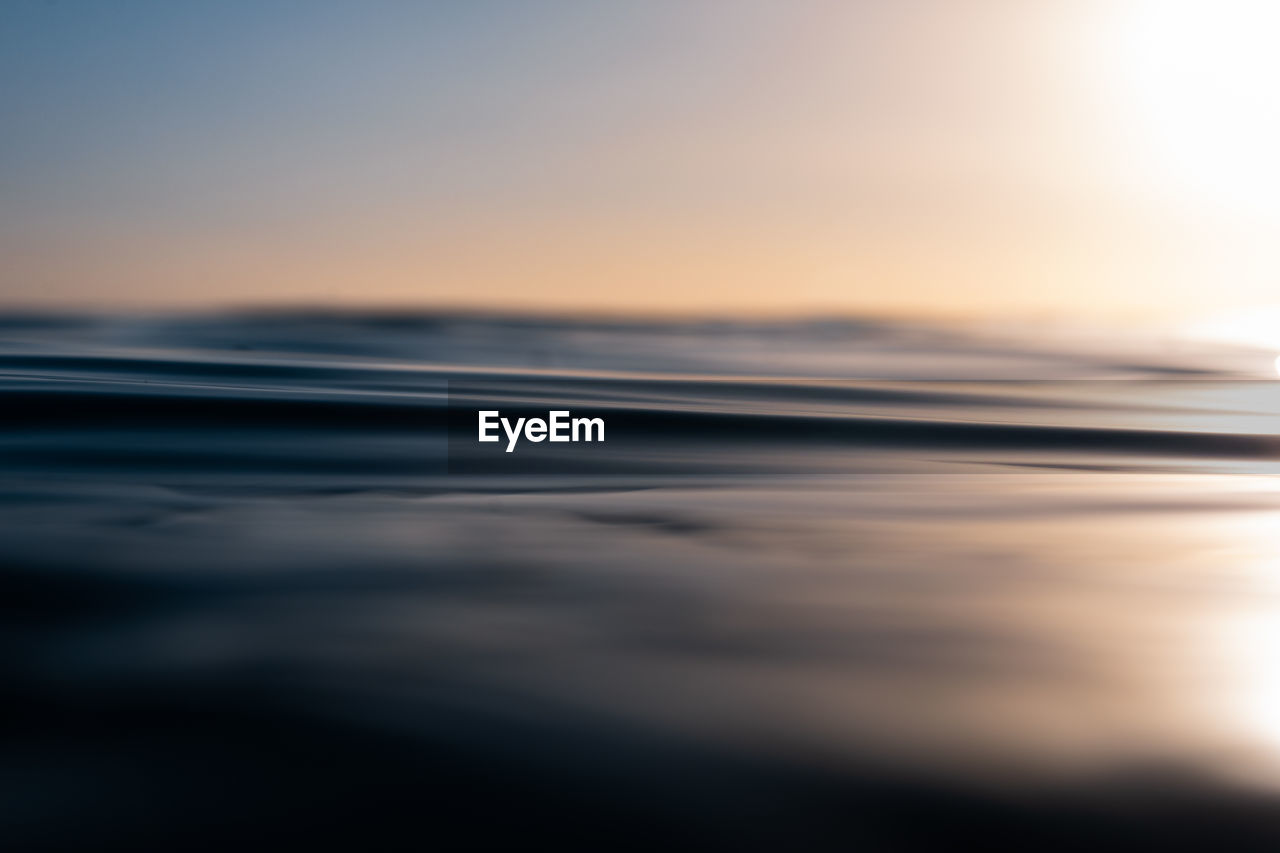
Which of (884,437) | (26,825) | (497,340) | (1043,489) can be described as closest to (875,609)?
(26,825)

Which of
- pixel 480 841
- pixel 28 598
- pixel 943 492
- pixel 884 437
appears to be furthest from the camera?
pixel 884 437

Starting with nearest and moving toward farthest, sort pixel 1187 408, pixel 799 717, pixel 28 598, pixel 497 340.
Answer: pixel 799 717 < pixel 28 598 < pixel 1187 408 < pixel 497 340

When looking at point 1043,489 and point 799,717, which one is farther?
point 1043,489

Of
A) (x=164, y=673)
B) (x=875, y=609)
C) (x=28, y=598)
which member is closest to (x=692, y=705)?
(x=875, y=609)

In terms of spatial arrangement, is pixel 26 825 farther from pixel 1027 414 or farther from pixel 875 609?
pixel 1027 414

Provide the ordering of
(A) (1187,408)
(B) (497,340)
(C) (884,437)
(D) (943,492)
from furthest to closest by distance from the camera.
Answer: (B) (497,340)
(A) (1187,408)
(C) (884,437)
(D) (943,492)

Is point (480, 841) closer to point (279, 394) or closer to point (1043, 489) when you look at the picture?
point (1043, 489)
